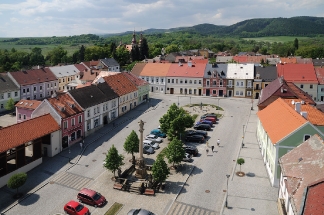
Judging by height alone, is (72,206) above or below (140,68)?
below

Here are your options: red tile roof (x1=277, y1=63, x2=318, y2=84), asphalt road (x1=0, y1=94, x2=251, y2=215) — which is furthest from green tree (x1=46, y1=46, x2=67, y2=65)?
red tile roof (x1=277, y1=63, x2=318, y2=84)

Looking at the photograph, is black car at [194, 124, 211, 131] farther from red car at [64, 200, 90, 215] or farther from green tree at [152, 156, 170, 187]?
red car at [64, 200, 90, 215]

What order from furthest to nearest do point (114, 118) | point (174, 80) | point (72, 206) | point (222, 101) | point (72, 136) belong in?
point (174, 80) → point (222, 101) → point (114, 118) → point (72, 136) → point (72, 206)

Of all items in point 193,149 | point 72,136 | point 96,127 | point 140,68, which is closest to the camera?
point 193,149

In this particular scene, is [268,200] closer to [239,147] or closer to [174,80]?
[239,147]

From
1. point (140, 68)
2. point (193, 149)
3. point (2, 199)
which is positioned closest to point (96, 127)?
point (193, 149)

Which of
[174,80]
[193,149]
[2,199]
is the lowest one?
[2,199]

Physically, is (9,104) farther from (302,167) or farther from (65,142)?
(302,167)

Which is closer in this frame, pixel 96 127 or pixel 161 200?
pixel 161 200
